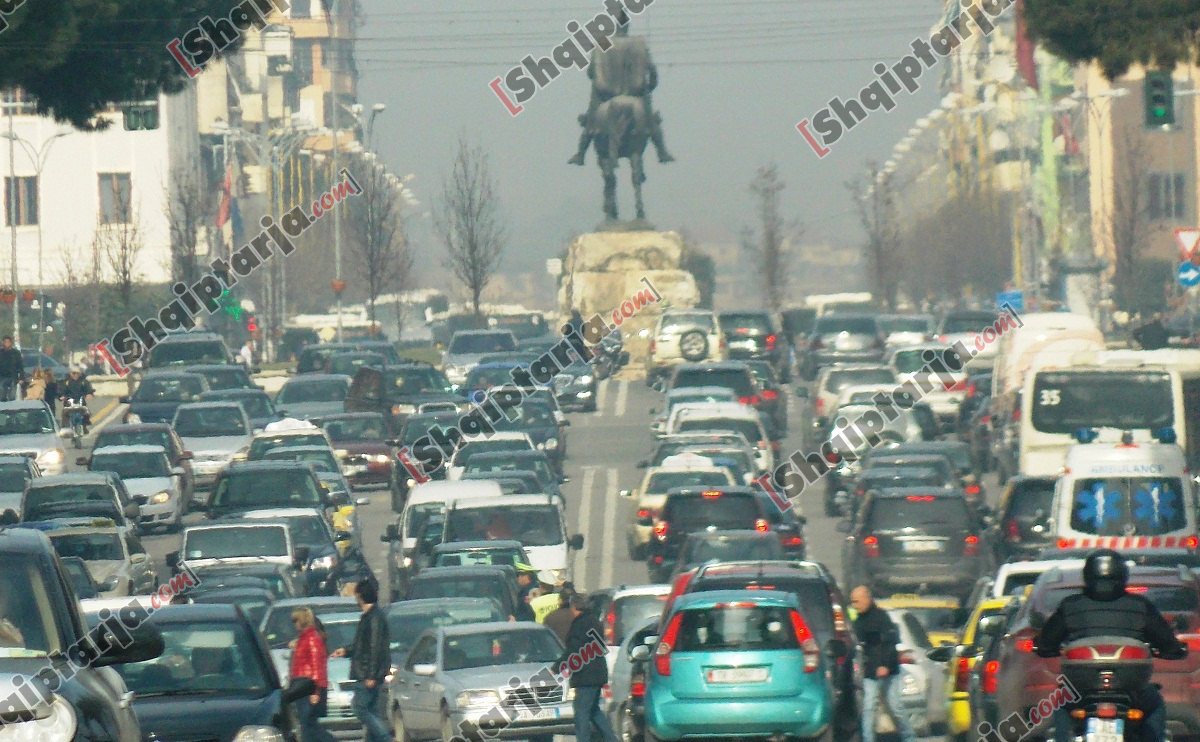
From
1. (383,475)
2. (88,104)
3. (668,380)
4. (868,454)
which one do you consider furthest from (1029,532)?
(668,380)

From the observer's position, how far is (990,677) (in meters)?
15.7

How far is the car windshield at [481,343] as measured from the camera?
61438mm

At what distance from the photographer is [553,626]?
75.8ft

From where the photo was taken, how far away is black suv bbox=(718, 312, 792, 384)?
2292 inches

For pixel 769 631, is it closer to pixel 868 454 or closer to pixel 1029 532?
pixel 1029 532

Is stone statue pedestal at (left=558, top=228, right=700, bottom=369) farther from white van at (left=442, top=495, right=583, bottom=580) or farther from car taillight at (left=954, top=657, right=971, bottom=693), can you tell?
car taillight at (left=954, top=657, right=971, bottom=693)

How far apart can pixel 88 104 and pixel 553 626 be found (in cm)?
990

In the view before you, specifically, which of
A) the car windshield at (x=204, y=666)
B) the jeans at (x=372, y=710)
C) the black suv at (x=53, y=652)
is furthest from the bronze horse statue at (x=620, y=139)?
the black suv at (x=53, y=652)

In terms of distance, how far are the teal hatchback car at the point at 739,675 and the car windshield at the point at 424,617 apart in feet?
18.0

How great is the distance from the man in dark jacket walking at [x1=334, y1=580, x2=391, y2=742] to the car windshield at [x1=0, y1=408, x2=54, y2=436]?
25250mm

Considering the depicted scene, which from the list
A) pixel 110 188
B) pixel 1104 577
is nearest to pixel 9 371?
pixel 1104 577

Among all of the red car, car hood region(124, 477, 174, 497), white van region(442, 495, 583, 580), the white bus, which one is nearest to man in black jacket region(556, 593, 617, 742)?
the red car

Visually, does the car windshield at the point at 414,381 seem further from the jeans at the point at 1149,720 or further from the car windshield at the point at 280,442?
the jeans at the point at 1149,720

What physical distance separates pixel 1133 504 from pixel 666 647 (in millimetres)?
12061
